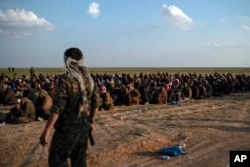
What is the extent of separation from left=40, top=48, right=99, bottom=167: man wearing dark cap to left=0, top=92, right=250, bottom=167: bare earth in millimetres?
2912

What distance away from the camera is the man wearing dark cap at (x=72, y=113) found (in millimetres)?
4613

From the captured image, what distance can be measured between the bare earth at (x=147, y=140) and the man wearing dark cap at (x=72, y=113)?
291cm

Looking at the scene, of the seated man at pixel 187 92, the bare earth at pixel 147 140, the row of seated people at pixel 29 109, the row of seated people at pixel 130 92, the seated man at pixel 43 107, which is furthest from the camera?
the seated man at pixel 187 92

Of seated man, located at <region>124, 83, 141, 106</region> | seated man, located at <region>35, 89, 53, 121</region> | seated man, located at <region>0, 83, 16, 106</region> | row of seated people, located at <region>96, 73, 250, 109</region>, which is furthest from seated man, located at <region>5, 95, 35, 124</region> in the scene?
seated man, located at <region>124, 83, 141, 106</region>

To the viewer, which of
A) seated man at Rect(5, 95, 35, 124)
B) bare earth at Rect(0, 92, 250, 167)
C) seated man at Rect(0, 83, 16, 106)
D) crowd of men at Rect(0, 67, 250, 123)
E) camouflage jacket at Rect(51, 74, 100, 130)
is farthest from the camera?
seated man at Rect(0, 83, 16, 106)

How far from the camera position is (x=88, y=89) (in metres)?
4.87

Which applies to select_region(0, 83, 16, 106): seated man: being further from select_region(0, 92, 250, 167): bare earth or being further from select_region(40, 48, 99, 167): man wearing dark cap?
select_region(40, 48, 99, 167): man wearing dark cap

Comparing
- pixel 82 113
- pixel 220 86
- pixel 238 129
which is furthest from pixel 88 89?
pixel 220 86

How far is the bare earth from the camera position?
7.79 meters

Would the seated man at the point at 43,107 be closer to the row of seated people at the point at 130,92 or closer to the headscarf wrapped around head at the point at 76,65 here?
the row of seated people at the point at 130,92

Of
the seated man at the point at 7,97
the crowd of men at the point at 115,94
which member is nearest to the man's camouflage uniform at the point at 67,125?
the crowd of men at the point at 115,94

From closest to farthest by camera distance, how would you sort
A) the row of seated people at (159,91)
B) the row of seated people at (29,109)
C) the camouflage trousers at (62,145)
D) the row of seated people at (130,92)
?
the camouflage trousers at (62,145), the row of seated people at (29,109), the row of seated people at (130,92), the row of seated people at (159,91)

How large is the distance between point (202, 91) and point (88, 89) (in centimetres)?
1732

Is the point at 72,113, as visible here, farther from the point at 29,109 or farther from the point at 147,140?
the point at 29,109
